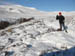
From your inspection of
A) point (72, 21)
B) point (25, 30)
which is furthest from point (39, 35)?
point (72, 21)

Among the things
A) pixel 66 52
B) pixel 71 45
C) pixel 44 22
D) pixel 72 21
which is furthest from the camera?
pixel 72 21

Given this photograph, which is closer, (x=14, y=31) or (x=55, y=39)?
(x=55, y=39)

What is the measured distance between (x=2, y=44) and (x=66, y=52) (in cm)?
456

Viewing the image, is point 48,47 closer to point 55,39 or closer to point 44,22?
point 55,39

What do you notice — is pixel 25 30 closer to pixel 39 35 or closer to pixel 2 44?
pixel 39 35

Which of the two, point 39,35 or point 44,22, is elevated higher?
point 44,22

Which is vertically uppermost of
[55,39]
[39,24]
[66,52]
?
[39,24]

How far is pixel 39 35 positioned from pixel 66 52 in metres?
3.34

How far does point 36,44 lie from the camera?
346 inches

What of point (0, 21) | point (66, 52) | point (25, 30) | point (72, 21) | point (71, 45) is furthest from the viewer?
point (72, 21)

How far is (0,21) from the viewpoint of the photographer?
1291cm

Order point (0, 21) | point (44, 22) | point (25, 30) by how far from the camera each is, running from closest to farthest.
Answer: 1. point (25, 30)
2. point (0, 21)
3. point (44, 22)

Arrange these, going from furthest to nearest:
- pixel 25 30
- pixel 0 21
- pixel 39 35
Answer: pixel 0 21 → pixel 25 30 → pixel 39 35

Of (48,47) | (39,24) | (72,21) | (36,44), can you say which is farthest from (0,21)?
(72,21)
